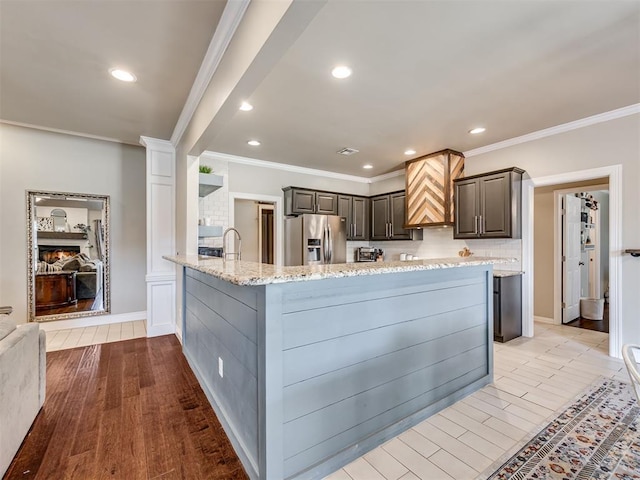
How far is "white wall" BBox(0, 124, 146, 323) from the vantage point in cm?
382

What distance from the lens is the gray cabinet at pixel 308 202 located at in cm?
503

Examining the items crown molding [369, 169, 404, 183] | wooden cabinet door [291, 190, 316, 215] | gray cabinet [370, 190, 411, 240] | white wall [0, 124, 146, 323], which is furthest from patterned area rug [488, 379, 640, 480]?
white wall [0, 124, 146, 323]

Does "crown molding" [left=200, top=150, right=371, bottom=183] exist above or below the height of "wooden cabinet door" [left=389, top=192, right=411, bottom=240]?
above

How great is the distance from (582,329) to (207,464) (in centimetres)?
520

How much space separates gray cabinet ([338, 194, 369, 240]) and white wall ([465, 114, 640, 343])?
114 inches

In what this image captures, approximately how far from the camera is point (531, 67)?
7.66ft

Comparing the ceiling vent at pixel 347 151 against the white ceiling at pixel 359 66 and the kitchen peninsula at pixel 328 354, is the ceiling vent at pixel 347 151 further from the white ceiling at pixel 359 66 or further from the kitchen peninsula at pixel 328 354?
the kitchen peninsula at pixel 328 354

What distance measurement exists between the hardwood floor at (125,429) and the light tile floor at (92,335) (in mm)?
641

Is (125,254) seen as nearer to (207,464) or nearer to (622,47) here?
(207,464)

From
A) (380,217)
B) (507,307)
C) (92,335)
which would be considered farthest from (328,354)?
(380,217)

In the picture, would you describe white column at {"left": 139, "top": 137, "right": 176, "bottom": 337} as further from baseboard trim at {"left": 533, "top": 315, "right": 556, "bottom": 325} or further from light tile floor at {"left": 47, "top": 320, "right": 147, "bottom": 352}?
baseboard trim at {"left": 533, "top": 315, "right": 556, "bottom": 325}

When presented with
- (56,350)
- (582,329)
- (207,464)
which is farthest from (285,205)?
(582,329)

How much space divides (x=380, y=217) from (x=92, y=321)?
5.00 m

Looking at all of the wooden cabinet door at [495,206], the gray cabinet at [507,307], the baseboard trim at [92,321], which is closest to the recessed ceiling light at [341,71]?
the wooden cabinet door at [495,206]
